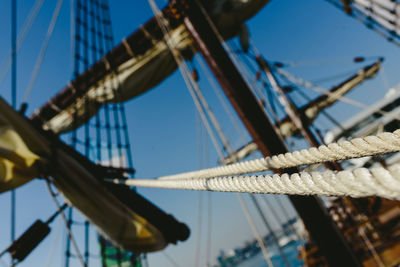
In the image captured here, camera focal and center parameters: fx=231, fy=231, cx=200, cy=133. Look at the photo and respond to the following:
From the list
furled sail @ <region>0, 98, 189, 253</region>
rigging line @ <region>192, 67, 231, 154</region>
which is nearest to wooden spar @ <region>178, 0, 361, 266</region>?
rigging line @ <region>192, 67, 231, 154</region>

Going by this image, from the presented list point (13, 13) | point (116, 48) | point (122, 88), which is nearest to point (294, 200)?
point (13, 13)

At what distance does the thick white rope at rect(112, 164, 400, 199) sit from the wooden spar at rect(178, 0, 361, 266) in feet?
2.75

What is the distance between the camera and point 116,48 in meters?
4.66

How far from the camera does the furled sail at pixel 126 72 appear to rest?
4275 millimetres

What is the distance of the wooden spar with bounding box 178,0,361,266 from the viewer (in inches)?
77.6

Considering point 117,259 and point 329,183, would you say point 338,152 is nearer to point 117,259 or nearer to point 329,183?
point 329,183

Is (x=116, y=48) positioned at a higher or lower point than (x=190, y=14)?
higher

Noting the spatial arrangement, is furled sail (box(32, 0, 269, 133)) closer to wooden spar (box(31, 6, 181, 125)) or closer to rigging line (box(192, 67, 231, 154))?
wooden spar (box(31, 6, 181, 125))

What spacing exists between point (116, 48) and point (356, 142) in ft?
16.2

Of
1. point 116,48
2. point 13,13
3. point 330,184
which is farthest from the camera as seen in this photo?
point 116,48

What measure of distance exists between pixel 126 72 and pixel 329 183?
15.5 feet

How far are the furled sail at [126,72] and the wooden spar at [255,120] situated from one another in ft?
2.66

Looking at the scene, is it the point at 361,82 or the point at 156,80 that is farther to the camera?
the point at 361,82

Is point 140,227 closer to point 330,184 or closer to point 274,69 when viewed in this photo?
point 330,184
